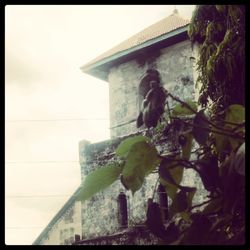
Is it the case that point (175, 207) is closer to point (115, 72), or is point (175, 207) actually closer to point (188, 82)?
point (188, 82)

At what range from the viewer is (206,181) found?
4.05 feet

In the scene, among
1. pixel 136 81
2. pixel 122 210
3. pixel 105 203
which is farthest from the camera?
pixel 136 81

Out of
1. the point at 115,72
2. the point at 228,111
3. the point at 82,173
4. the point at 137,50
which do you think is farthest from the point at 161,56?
the point at 228,111

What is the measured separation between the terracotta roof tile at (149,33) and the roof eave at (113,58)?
86 mm

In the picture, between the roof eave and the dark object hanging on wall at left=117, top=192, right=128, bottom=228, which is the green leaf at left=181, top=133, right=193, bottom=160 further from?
the dark object hanging on wall at left=117, top=192, right=128, bottom=228

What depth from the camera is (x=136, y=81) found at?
14.7 metres

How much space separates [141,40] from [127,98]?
168cm

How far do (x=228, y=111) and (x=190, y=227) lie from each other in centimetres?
33

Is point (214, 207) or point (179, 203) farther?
point (179, 203)

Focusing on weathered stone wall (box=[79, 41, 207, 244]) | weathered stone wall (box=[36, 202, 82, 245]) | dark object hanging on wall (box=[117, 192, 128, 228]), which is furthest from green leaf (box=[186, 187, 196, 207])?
weathered stone wall (box=[36, 202, 82, 245])

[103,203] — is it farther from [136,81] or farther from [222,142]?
[222,142]

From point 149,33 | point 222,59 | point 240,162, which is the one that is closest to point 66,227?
point 149,33

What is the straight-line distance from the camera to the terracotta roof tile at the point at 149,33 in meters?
14.2
